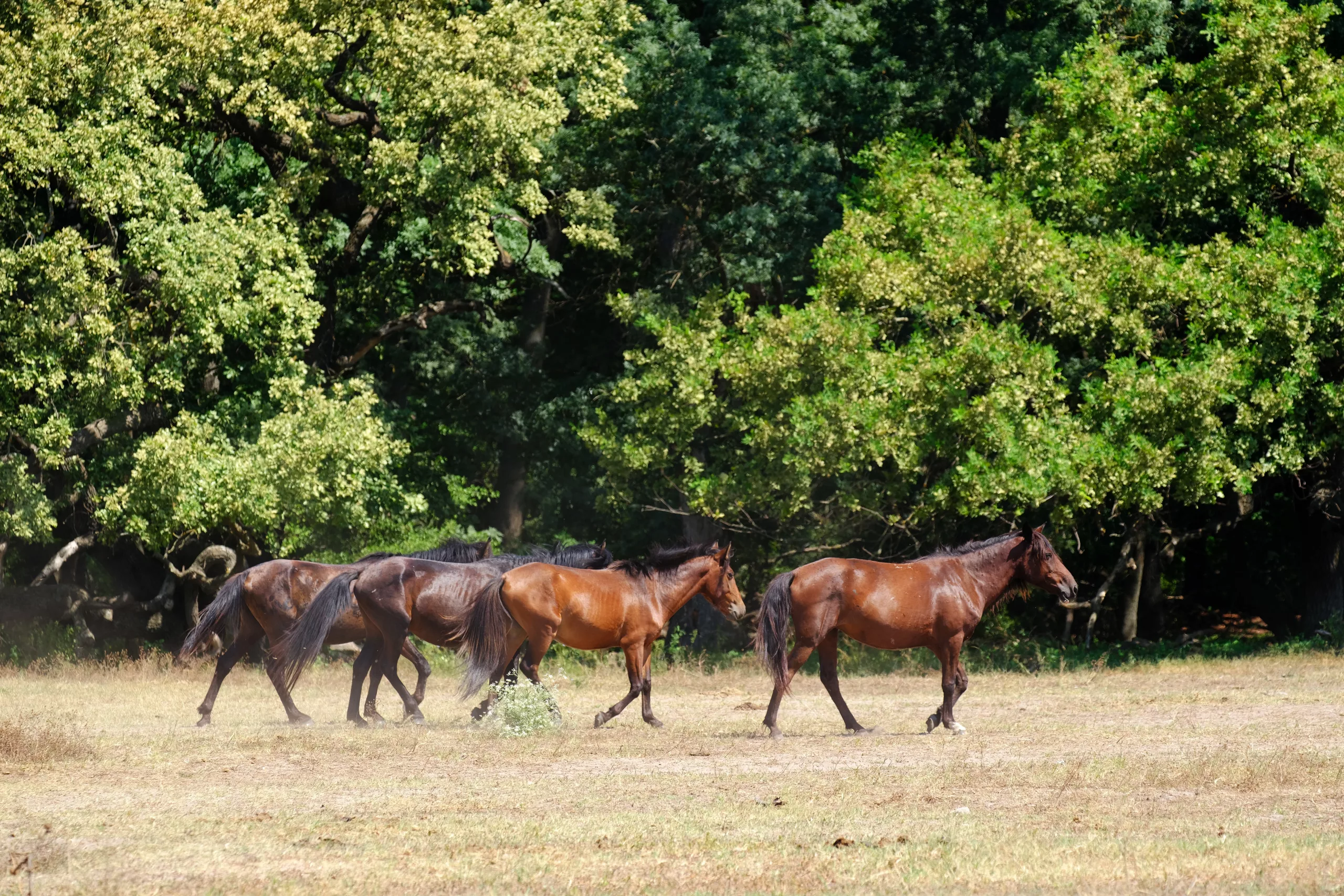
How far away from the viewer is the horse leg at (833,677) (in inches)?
594

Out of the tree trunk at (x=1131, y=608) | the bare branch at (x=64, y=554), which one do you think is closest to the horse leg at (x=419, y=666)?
the bare branch at (x=64, y=554)

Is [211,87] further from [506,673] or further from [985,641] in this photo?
[985,641]

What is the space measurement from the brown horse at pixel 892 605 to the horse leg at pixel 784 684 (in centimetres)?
1

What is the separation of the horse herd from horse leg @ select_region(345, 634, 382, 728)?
0.07 ft

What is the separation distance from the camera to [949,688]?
15.1 m

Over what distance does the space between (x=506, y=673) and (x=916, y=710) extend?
17.2 ft

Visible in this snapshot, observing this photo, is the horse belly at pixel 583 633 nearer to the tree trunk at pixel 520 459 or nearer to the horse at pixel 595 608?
the horse at pixel 595 608

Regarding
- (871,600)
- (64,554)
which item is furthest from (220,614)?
(64,554)

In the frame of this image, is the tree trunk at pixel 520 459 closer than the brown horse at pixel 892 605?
No

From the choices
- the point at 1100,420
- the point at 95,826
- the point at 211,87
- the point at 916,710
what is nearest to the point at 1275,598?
the point at 1100,420

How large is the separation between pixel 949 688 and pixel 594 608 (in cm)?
355

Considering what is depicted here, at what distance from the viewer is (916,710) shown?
18219 mm

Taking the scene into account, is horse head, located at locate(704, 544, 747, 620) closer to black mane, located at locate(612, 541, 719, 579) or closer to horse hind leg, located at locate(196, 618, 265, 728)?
black mane, located at locate(612, 541, 719, 579)

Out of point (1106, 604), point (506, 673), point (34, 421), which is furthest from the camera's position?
point (1106, 604)
